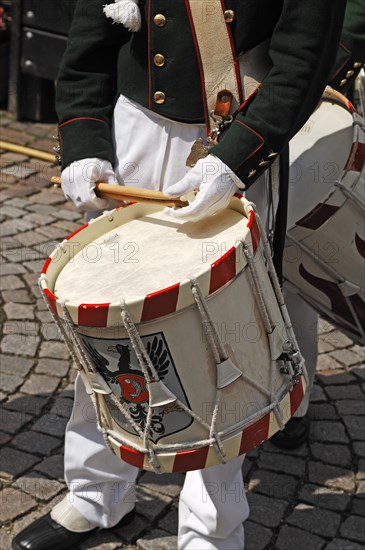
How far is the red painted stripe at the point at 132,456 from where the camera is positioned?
268 centimetres

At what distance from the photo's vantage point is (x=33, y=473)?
3.62m

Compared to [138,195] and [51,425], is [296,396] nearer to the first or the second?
[138,195]

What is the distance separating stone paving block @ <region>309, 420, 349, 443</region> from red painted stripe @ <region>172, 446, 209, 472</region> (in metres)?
1.39

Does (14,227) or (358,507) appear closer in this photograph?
(358,507)

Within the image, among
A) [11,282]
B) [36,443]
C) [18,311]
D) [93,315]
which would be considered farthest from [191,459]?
[11,282]

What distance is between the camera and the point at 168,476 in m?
3.66

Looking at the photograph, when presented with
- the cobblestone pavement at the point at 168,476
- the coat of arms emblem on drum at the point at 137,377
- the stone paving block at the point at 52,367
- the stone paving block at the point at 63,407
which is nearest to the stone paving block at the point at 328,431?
the cobblestone pavement at the point at 168,476

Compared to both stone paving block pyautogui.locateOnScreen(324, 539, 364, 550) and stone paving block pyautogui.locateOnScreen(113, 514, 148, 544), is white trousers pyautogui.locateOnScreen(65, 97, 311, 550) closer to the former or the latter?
stone paving block pyautogui.locateOnScreen(113, 514, 148, 544)

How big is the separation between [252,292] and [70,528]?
1246mm

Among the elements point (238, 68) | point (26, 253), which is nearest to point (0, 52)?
point (26, 253)

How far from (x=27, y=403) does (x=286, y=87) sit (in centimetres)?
194

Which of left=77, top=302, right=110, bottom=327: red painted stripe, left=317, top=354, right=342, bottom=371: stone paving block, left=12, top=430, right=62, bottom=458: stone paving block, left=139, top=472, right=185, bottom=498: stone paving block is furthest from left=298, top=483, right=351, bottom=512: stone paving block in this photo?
left=77, top=302, right=110, bottom=327: red painted stripe

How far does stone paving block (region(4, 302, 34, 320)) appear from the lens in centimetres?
464

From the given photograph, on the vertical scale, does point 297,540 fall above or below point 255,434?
below
